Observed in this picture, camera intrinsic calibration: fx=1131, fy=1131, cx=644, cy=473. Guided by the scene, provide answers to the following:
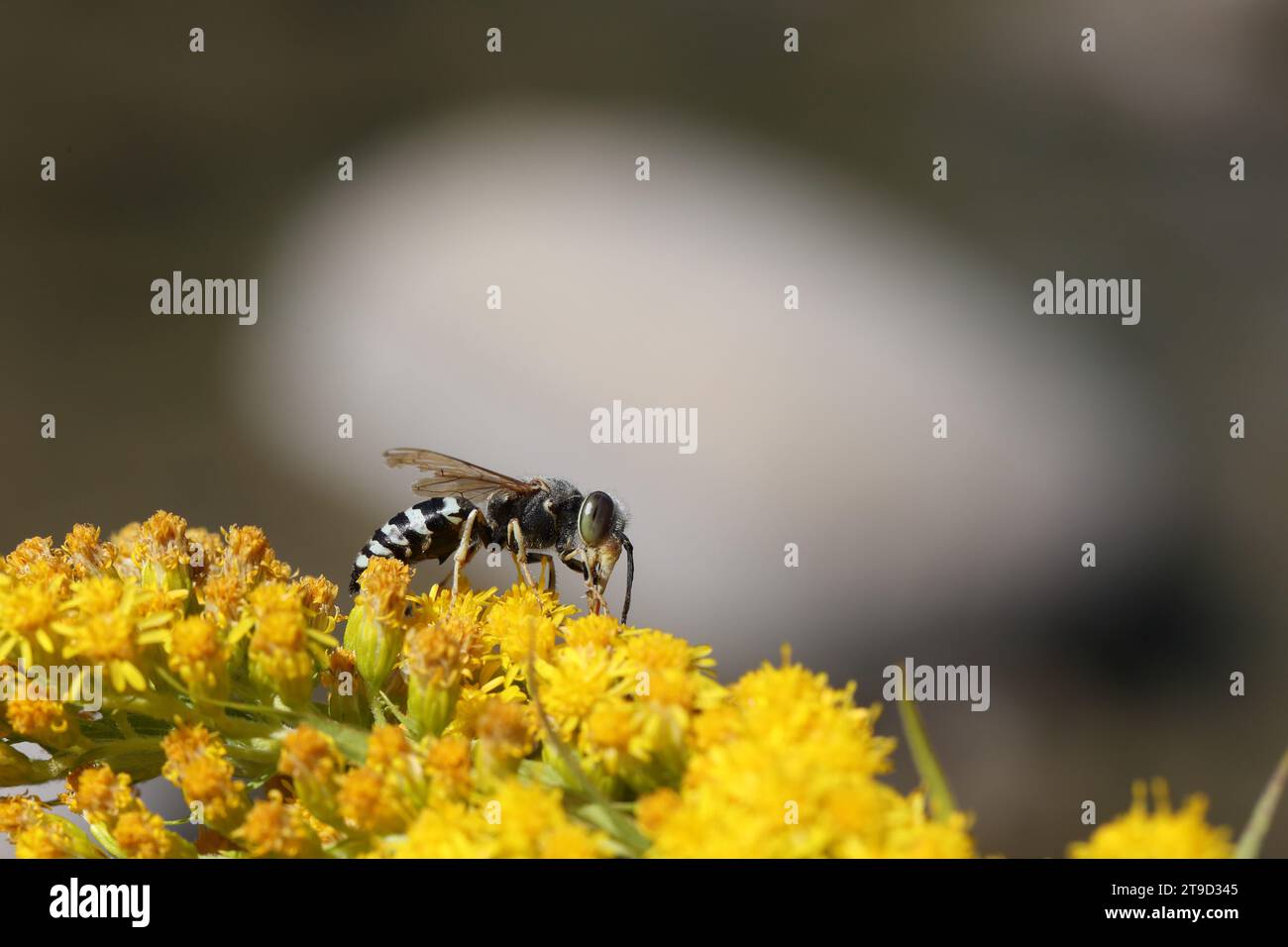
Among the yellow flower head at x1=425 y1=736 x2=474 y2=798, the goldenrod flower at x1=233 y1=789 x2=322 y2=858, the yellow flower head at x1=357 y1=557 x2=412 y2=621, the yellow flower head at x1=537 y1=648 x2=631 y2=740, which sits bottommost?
the goldenrod flower at x1=233 y1=789 x2=322 y2=858

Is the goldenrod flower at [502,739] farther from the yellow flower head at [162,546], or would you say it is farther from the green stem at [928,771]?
the yellow flower head at [162,546]

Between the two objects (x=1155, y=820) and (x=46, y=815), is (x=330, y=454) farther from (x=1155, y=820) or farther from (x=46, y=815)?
(x=1155, y=820)

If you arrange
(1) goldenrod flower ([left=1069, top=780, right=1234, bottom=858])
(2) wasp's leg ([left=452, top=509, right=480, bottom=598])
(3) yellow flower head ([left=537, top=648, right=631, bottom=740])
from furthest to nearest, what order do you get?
1. (2) wasp's leg ([left=452, top=509, right=480, bottom=598])
2. (3) yellow flower head ([left=537, top=648, right=631, bottom=740])
3. (1) goldenrod flower ([left=1069, top=780, right=1234, bottom=858])

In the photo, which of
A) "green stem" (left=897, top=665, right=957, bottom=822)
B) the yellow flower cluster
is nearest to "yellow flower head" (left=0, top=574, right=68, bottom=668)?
the yellow flower cluster

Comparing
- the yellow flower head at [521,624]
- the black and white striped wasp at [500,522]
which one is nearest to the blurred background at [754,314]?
the black and white striped wasp at [500,522]

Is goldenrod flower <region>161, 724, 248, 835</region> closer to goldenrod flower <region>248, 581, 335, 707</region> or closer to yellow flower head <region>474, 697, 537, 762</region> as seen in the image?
goldenrod flower <region>248, 581, 335, 707</region>

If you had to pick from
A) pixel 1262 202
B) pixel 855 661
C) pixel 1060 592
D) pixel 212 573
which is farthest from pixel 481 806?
pixel 1262 202

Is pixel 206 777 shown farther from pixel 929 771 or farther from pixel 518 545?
pixel 518 545
